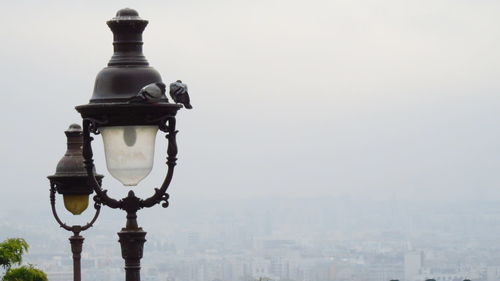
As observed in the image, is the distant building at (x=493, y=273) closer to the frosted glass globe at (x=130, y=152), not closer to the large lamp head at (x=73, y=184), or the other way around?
the large lamp head at (x=73, y=184)

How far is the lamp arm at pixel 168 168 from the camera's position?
8.44 metres

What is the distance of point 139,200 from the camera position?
860cm

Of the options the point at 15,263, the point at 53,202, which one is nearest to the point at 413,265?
the point at 15,263

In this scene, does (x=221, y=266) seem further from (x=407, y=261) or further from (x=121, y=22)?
(x=121, y=22)

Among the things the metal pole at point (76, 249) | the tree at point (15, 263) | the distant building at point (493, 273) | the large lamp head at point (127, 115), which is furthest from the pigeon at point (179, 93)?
the distant building at point (493, 273)

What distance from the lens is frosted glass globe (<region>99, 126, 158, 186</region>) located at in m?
8.34

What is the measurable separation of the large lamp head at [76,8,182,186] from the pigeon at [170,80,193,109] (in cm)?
5

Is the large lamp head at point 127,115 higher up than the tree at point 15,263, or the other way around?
the large lamp head at point 127,115

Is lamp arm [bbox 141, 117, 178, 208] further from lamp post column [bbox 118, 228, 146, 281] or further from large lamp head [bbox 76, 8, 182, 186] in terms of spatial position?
lamp post column [bbox 118, 228, 146, 281]

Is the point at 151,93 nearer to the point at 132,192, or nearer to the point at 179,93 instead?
the point at 179,93

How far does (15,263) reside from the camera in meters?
17.0

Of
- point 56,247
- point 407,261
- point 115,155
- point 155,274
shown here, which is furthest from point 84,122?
point 407,261

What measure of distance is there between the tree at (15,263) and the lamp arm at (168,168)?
26.5 ft

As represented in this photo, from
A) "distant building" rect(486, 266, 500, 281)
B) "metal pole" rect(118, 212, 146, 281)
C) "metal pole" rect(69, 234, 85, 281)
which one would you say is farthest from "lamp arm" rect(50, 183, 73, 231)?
"distant building" rect(486, 266, 500, 281)
